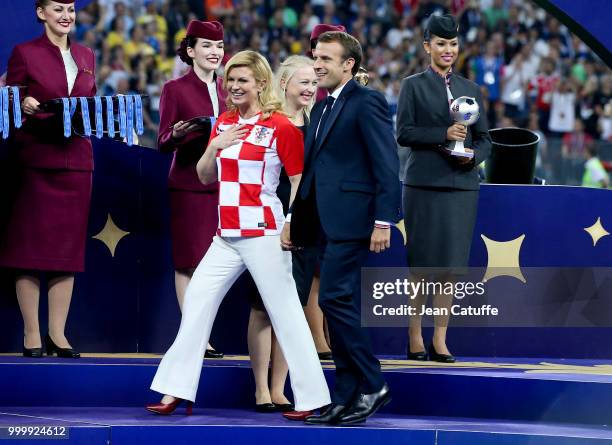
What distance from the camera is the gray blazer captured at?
620cm

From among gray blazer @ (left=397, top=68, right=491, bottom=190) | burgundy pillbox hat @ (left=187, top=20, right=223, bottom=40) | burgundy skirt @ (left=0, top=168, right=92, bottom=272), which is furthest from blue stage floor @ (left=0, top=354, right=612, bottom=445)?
burgundy pillbox hat @ (left=187, top=20, right=223, bottom=40)

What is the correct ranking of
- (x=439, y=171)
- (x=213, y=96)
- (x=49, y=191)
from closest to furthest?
(x=49, y=191), (x=439, y=171), (x=213, y=96)

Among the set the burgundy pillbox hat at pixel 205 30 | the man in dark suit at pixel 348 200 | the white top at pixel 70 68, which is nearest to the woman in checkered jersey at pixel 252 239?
the man in dark suit at pixel 348 200

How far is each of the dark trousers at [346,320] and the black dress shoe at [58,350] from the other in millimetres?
1542

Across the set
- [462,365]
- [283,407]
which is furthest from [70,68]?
[462,365]

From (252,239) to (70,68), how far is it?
5.23 ft

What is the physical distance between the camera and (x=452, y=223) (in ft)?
20.4

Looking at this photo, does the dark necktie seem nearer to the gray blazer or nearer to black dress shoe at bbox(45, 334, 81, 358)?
the gray blazer

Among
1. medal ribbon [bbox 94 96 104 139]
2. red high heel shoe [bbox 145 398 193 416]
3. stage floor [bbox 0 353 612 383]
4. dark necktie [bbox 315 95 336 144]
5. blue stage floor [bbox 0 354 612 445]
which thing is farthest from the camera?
medal ribbon [bbox 94 96 104 139]

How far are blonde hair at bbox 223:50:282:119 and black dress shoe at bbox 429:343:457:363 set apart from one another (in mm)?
1672

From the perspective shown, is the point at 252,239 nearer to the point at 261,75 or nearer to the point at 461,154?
the point at 261,75

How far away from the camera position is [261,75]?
5.24 meters

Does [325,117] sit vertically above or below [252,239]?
above

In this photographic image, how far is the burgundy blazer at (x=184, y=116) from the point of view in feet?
20.2
